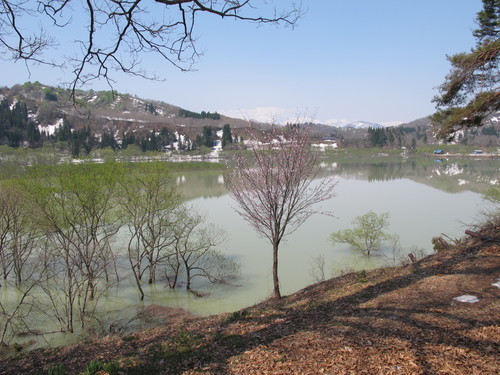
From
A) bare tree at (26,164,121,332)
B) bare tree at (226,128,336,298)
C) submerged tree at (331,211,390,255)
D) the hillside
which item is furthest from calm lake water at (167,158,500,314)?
the hillside

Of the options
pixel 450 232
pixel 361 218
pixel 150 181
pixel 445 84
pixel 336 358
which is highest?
pixel 445 84

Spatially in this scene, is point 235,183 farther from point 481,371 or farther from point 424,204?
point 424,204

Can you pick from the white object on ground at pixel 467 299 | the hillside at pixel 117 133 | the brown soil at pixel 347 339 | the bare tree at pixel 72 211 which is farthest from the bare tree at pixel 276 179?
the hillside at pixel 117 133

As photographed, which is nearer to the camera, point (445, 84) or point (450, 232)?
point (445, 84)

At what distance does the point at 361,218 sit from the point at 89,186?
14767mm

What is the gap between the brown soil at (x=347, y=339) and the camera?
397 centimetres

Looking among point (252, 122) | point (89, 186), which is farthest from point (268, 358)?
point (89, 186)

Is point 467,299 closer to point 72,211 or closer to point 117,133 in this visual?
point 72,211

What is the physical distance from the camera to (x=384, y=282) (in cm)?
805

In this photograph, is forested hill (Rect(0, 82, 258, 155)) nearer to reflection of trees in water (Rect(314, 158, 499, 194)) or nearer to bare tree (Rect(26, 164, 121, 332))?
reflection of trees in water (Rect(314, 158, 499, 194))

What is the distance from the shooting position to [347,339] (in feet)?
A: 15.3

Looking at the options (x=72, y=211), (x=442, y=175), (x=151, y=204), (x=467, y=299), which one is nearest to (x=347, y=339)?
(x=467, y=299)

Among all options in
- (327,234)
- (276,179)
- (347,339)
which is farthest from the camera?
(327,234)

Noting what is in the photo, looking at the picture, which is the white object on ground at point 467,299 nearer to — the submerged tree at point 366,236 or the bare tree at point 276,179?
the bare tree at point 276,179
